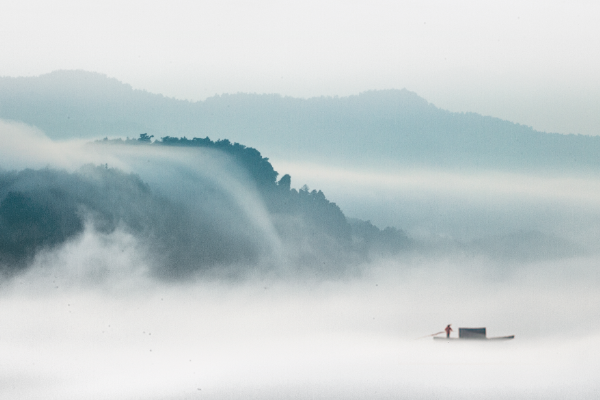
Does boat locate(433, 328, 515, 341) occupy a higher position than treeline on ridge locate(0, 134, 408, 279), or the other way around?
treeline on ridge locate(0, 134, 408, 279)

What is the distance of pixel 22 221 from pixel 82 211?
128cm

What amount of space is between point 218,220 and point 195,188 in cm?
90

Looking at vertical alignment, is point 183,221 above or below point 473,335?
above

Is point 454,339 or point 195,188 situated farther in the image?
point 195,188

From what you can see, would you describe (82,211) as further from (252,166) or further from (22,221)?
(252,166)

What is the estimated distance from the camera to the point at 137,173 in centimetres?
1265

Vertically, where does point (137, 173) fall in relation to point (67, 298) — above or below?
above

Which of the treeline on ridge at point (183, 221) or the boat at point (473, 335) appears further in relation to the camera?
the treeline on ridge at point (183, 221)

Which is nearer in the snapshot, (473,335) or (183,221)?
(473,335)

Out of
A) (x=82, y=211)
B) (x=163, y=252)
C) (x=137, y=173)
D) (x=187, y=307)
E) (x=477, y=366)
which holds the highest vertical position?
(x=137, y=173)

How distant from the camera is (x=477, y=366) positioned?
11672 mm

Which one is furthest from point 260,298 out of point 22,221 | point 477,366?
point 22,221

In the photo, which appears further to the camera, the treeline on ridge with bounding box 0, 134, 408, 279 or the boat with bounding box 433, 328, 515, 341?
the treeline on ridge with bounding box 0, 134, 408, 279

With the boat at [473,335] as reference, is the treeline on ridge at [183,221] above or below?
above
